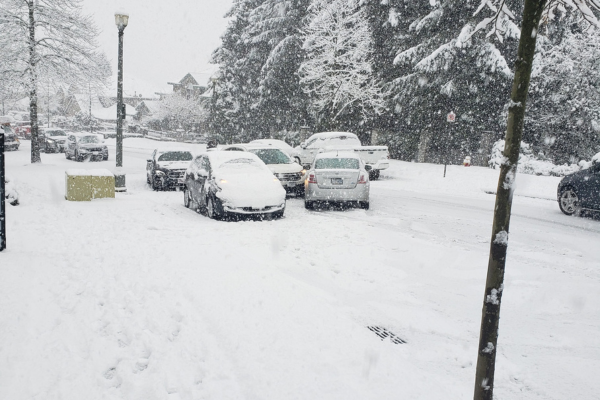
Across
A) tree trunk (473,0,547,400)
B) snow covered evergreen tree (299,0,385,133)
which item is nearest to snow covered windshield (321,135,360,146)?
snow covered evergreen tree (299,0,385,133)

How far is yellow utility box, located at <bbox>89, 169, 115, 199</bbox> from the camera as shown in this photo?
13156 mm

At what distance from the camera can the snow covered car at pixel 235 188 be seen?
35.3 ft

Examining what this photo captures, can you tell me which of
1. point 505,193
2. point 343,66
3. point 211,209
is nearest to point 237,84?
point 343,66

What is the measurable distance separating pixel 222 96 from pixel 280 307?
38955mm

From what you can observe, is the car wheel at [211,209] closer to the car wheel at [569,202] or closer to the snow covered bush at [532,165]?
the car wheel at [569,202]

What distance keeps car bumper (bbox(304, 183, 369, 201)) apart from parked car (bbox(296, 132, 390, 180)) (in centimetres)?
697

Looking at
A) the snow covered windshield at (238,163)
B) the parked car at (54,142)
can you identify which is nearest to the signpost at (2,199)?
the snow covered windshield at (238,163)

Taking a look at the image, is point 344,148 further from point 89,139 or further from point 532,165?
point 89,139

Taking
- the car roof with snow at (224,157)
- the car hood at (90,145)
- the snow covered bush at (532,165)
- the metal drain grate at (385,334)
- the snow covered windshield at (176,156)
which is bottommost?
the metal drain grate at (385,334)

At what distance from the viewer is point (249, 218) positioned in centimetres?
1120

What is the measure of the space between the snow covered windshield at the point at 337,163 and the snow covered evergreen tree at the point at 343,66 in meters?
16.5

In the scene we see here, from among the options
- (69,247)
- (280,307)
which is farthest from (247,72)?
(280,307)

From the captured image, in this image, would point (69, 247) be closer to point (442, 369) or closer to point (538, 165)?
point (442, 369)

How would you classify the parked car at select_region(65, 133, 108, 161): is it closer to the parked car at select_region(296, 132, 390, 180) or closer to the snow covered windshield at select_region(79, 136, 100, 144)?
the snow covered windshield at select_region(79, 136, 100, 144)
